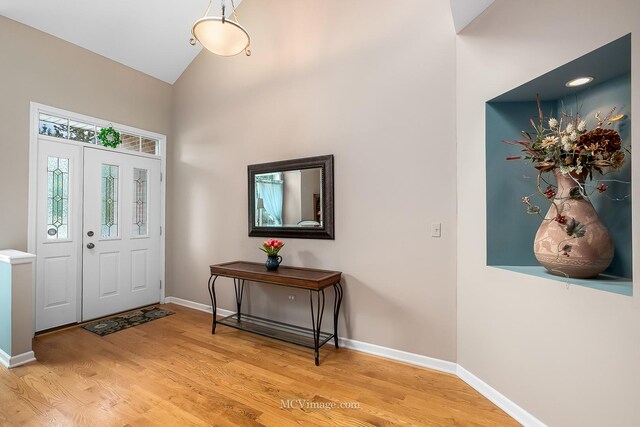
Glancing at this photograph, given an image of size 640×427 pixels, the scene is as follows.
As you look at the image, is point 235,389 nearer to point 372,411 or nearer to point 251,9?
point 372,411

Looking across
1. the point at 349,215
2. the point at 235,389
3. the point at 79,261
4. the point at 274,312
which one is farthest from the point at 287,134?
the point at 79,261

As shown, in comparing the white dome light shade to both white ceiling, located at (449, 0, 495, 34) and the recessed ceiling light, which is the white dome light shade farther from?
the recessed ceiling light

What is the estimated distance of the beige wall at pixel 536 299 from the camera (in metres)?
1.40

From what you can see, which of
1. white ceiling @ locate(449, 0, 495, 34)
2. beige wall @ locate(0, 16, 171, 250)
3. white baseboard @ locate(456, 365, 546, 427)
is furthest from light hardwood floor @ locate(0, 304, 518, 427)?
white ceiling @ locate(449, 0, 495, 34)

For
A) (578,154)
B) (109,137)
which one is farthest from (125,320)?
(578,154)

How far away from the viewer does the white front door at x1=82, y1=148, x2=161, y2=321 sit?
3604 mm

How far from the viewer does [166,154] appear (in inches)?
174

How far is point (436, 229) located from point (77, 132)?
14.1 ft

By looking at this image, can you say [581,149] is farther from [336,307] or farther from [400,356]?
[336,307]

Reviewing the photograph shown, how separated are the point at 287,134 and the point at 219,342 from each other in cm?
240

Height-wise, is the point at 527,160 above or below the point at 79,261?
above

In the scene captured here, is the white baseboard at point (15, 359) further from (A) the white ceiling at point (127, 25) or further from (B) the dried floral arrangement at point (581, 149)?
(B) the dried floral arrangement at point (581, 149)

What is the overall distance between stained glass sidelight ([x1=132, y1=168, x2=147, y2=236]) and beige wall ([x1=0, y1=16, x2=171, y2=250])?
0.76m

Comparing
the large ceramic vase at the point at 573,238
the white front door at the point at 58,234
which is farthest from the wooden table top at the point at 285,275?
the white front door at the point at 58,234
